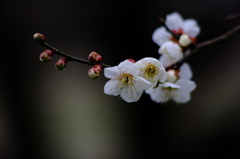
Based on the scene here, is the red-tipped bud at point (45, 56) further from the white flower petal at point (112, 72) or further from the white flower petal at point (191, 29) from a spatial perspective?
the white flower petal at point (191, 29)

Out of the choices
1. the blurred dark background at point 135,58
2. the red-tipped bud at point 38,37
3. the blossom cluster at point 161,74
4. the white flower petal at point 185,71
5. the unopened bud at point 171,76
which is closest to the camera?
the red-tipped bud at point 38,37

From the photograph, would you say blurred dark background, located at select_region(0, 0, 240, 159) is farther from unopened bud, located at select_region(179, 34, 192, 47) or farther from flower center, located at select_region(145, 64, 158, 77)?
flower center, located at select_region(145, 64, 158, 77)

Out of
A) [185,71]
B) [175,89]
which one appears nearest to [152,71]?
[175,89]

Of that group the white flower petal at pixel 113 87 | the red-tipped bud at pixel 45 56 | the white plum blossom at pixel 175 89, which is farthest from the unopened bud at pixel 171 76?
the red-tipped bud at pixel 45 56

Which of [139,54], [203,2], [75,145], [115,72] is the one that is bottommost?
[75,145]

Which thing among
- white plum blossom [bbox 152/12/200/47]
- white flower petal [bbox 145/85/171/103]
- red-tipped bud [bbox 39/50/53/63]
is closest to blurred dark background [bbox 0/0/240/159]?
white plum blossom [bbox 152/12/200/47]

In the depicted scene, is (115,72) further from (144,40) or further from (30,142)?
(30,142)

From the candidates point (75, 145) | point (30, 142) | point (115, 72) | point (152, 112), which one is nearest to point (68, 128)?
point (75, 145)
